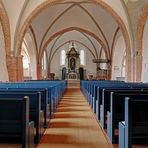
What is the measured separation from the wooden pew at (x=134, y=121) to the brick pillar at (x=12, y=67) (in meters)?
13.1

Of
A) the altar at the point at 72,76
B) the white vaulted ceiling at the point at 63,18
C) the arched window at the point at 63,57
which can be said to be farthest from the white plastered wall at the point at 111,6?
the arched window at the point at 63,57

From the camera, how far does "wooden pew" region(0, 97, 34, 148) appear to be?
133 inches

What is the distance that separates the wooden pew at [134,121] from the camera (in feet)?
10.8

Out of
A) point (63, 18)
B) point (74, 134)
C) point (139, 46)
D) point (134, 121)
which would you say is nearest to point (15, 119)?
point (134, 121)

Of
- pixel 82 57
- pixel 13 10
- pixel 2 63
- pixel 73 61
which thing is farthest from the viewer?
pixel 82 57

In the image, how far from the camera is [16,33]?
15.9 meters

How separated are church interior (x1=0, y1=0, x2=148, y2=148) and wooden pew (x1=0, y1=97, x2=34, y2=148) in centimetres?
1

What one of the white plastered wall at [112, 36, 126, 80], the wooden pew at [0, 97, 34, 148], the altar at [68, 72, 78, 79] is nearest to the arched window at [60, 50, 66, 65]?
the altar at [68, 72, 78, 79]

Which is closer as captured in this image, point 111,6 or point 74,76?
point 111,6

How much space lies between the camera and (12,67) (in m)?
16.2

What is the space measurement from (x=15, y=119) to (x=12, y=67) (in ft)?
42.9

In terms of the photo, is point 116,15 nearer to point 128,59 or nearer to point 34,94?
point 128,59

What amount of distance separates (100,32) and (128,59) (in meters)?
7.58

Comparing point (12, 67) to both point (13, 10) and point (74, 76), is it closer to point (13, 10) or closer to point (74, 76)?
point (13, 10)
